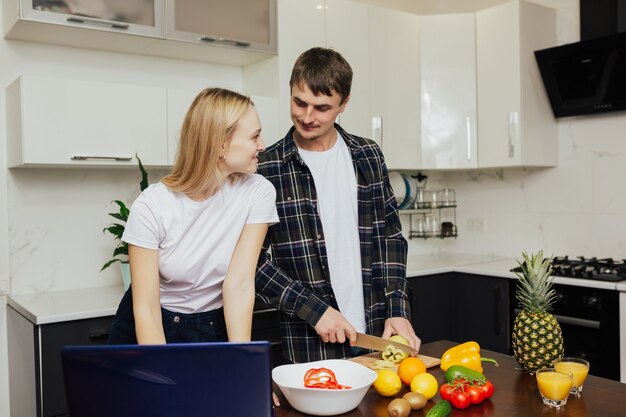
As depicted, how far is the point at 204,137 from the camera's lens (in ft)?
4.89

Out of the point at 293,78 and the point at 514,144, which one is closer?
the point at 293,78

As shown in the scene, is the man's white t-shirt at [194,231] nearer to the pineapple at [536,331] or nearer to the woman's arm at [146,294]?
the woman's arm at [146,294]

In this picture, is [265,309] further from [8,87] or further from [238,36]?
[8,87]

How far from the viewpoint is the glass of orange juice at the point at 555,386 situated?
1.29m

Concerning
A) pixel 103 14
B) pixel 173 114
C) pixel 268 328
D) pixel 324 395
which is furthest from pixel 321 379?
pixel 103 14

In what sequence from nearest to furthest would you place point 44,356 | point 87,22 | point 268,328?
1. point 44,356
2. point 87,22
3. point 268,328

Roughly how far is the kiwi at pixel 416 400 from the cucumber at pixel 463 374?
0.37 ft

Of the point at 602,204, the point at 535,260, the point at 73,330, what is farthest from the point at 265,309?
the point at 602,204

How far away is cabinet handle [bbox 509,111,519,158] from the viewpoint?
3496mm

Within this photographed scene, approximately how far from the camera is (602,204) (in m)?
3.45

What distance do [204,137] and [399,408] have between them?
754 millimetres

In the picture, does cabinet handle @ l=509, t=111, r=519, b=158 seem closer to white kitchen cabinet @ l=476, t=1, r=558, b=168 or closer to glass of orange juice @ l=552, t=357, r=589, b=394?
white kitchen cabinet @ l=476, t=1, r=558, b=168

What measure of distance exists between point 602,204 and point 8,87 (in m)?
3.05

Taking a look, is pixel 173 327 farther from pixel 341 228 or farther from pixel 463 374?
pixel 463 374
